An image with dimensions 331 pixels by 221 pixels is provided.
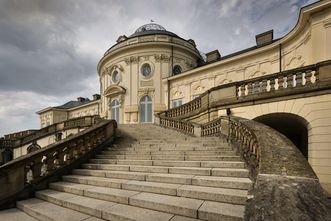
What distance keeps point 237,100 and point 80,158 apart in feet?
22.7

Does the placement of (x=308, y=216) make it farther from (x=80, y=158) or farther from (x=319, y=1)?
(x=319, y=1)

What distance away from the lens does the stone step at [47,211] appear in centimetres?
350

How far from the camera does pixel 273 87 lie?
847 cm

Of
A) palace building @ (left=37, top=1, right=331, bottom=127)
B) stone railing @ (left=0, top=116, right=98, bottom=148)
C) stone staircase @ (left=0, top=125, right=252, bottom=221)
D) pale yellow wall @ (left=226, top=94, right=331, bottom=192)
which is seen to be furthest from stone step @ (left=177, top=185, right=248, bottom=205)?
stone railing @ (left=0, top=116, right=98, bottom=148)

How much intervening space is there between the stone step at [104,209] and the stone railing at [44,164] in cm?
76

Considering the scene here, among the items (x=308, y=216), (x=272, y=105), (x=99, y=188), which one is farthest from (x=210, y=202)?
(x=272, y=105)

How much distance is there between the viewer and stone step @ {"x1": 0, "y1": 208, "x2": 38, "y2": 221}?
12.4 feet

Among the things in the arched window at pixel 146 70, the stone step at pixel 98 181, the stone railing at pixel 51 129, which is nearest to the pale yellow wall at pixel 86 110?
the stone railing at pixel 51 129

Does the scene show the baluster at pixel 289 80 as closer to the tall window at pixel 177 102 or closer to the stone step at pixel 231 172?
the stone step at pixel 231 172

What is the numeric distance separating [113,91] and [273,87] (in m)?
20.5

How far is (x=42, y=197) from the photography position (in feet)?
15.2

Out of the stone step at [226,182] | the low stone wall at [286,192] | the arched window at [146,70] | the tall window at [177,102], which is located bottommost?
the stone step at [226,182]

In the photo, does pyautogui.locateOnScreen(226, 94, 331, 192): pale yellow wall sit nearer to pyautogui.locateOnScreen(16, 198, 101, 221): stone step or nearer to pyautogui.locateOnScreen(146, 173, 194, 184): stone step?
pyautogui.locateOnScreen(146, 173, 194, 184): stone step

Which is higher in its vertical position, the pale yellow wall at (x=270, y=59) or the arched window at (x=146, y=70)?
the arched window at (x=146, y=70)
